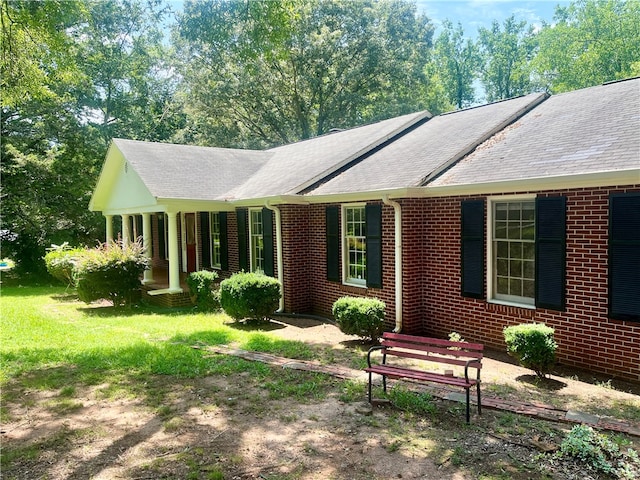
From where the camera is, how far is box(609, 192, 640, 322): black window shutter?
6.38 metres

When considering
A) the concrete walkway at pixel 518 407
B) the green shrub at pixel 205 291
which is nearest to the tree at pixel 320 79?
the green shrub at pixel 205 291

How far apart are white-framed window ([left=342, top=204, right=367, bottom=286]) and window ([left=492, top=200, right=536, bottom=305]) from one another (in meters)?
3.00

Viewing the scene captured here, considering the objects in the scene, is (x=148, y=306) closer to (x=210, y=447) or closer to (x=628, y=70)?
(x=210, y=447)

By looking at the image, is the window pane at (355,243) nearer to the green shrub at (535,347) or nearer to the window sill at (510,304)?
the window sill at (510,304)

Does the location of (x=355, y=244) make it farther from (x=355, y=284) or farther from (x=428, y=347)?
(x=428, y=347)

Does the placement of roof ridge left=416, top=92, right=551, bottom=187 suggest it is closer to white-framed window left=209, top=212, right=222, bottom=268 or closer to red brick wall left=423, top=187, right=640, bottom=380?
red brick wall left=423, top=187, right=640, bottom=380

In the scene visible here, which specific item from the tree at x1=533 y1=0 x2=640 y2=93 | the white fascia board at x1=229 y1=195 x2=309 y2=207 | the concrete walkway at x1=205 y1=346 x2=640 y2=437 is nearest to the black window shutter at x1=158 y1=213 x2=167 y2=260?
the white fascia board at x1=229 y1=195 x2=309 y2=207

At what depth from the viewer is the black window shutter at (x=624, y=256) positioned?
638 cm

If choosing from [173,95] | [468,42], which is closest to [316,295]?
[173,95]

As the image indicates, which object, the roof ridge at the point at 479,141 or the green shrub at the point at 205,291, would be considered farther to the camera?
the green shrub at the point at 205,291

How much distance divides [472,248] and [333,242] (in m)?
3.62

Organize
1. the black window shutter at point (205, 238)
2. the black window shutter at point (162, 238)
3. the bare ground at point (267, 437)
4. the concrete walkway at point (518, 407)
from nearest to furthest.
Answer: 1. the bare ground at point (267, 437)
2. the concrete walkway at point (518, 407)
3. the black window shutter at point (205, 238)
4. the black window shutter at point (162, 238)

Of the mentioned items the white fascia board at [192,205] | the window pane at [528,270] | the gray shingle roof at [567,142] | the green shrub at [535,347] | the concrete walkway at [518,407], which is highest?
the gray shingle roof at [567,142]

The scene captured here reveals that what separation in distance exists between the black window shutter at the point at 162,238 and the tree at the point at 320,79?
1302 centimetres
